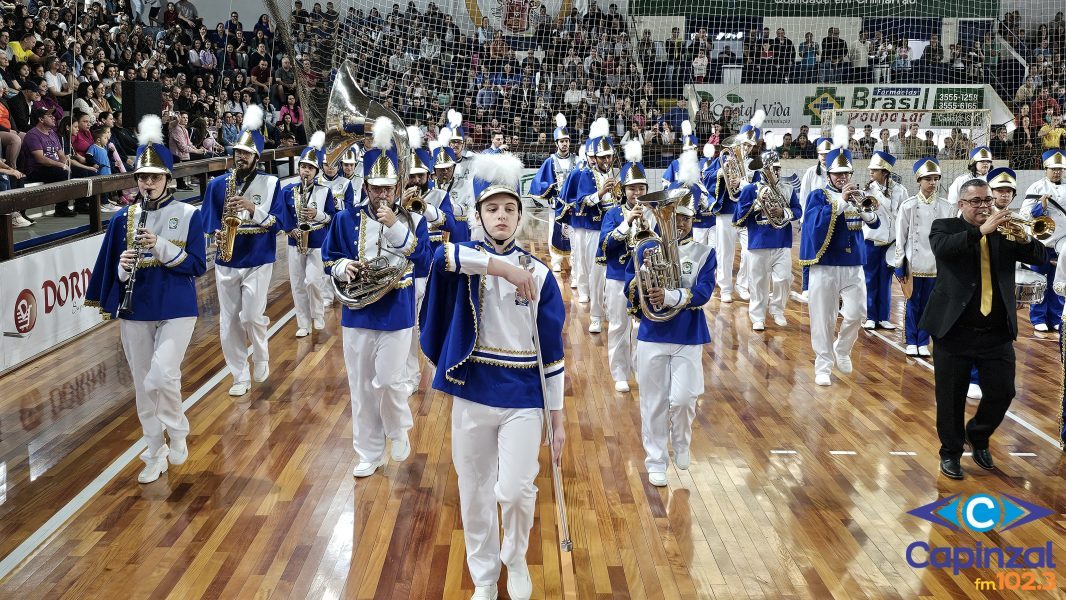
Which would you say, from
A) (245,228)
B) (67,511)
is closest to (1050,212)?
(245,228)

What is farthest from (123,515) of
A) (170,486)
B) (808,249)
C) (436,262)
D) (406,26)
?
(406,26)

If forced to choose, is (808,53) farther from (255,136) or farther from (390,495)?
(390,495)

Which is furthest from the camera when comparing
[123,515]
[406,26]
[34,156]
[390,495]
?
[406,26]

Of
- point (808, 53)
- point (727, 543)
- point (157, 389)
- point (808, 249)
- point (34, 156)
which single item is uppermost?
point (808, 53)

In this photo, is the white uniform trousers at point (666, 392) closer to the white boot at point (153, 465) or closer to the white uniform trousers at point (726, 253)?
the white boot at point (153, 465)

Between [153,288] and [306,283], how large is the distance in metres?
4.45

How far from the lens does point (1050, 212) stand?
10094 millimetres

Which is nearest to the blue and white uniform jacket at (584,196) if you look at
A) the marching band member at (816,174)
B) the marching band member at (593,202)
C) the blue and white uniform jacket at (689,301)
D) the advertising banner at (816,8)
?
the marching band member at (593,202)

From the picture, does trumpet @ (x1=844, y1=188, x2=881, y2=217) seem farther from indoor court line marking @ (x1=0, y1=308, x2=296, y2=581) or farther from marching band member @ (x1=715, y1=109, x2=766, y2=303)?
indoor court line marking @ (x1=0, y1=308, x2=296, y2=581)

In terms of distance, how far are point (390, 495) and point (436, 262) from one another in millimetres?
2249

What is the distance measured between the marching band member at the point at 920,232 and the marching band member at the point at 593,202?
2.92 meters

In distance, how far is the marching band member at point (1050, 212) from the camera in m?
9.40

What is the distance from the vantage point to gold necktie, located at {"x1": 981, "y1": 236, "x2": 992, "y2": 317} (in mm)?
6258

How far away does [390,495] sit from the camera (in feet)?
20.7
